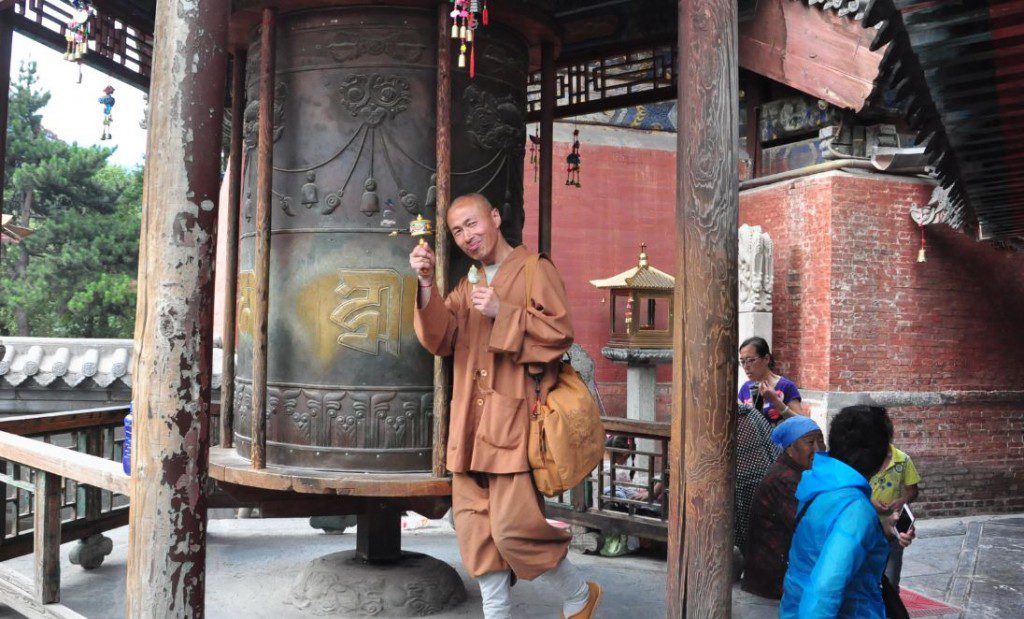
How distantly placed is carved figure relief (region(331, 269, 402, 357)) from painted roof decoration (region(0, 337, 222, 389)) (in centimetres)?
602

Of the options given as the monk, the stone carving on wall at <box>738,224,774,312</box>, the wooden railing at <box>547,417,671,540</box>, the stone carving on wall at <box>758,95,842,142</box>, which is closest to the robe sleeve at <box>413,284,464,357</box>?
the monk

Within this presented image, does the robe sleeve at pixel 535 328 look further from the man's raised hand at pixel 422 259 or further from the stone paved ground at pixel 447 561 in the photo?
the stone paved ground at pixel 447 561

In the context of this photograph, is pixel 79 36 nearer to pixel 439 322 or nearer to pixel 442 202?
pixel 442 202

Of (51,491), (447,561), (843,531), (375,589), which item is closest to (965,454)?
(447,561)

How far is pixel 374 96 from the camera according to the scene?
416cm

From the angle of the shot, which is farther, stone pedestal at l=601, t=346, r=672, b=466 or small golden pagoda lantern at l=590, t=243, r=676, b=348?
stone pedestal at l=601, t=346, r=672, b=466

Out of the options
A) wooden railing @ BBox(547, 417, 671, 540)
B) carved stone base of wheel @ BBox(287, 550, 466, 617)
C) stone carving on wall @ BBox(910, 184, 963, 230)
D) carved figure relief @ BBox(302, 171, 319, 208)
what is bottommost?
carved stone base of wheel @ BBox(287, 550, 466, 617)

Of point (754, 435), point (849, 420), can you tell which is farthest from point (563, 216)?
point (849, 420)

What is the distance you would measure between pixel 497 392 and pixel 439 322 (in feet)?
1.20

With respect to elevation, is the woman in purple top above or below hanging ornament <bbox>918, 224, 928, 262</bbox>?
below

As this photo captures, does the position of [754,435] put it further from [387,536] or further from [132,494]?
[132,494]

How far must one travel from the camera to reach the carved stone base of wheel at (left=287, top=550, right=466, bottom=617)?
4.39 m

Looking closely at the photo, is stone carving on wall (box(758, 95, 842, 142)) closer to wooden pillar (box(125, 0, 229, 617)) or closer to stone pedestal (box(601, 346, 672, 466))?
stone pedestal (box(601, 346, 672, 466))

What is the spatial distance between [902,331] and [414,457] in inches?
280
